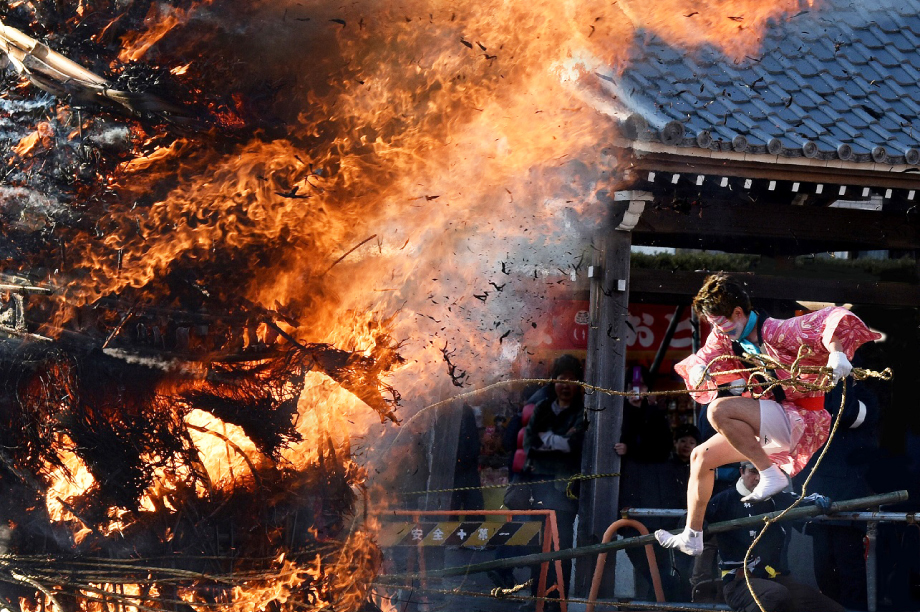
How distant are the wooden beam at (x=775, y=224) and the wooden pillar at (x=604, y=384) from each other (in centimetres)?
25

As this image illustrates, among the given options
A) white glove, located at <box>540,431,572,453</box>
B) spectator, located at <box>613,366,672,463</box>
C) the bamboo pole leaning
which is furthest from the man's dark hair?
spectator, located at <box>613,366,672,463</box>

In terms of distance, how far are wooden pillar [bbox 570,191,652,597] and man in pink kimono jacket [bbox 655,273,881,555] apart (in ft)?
3.91

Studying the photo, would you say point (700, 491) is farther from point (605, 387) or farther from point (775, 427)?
point (605, 387)

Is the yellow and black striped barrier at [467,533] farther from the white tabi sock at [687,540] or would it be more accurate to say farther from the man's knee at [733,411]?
the man's knee at [733,411]

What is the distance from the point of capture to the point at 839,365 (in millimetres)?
4102

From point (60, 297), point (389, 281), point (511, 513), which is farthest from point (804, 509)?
point (60, 297)

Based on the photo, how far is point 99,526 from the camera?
4.27 meters

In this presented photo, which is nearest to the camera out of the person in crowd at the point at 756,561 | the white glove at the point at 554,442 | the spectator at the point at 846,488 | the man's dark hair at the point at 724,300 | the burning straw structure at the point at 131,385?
the burning straw structure at the point at 131,385

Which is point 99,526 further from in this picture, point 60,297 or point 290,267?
point 290,267

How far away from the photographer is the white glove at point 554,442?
6055 mm

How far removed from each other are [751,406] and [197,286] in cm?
303

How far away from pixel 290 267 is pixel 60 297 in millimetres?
1162

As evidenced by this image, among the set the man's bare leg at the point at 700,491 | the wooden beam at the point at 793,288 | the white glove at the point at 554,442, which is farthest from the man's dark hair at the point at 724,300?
the white glove at the point at 554,442

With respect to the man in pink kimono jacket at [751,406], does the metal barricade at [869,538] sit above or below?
below
